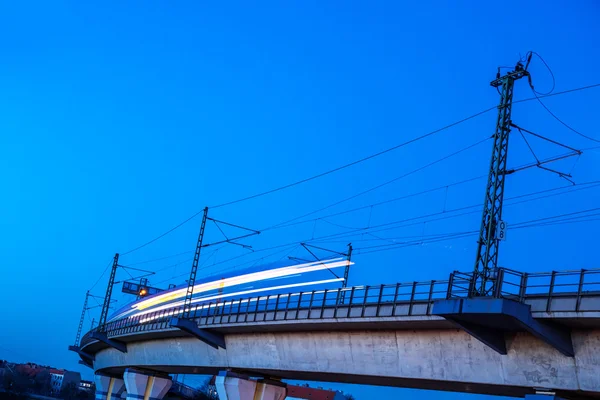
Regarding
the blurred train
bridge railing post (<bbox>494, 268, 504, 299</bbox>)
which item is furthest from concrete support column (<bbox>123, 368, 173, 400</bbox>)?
bridge railing post (<bbox>494, 268, 504, 299</bbox>)

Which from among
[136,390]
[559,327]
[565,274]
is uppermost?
[565,274]

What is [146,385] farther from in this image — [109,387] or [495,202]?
[495,202]

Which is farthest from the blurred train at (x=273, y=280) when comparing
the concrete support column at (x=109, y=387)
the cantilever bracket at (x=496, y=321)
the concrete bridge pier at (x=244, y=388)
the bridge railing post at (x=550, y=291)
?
the concrete support column at (x=109, y=387)

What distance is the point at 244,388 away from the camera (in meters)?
47.2

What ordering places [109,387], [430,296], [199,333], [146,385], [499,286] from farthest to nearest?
[109,387] → [146,385] → [199,333] → [430,296] → [499,286]

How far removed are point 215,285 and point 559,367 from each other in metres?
40.1

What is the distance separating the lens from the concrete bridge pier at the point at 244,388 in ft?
154

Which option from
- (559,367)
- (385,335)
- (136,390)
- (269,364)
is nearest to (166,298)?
(136,390)

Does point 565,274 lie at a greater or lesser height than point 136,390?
greater

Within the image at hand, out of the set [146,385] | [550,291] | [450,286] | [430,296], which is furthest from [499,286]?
[146,385]

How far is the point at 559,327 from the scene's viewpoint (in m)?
25.0

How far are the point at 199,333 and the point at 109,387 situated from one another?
49774 millimetres

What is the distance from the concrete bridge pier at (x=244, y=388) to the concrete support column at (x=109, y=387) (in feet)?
159

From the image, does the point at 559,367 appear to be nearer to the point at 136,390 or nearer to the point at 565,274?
the point at 565,274
